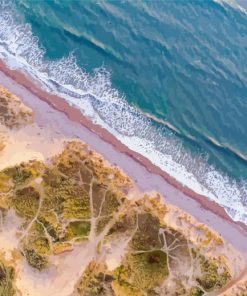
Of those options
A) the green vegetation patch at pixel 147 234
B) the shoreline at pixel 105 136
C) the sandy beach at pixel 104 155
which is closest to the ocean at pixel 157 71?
the shoreline at pixel 105 136

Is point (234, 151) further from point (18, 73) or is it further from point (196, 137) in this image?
point (18, 73)

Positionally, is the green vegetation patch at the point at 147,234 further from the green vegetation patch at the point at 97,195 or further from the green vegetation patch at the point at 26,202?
the green vegetation patch at the point at 26,202

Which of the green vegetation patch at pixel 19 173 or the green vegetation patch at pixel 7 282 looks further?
the green vegetation patch at pixel 19 173

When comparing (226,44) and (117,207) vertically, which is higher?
(226,44)

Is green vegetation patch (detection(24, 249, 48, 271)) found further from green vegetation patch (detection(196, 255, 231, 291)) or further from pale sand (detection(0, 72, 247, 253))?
green vegetation patch (detection(196, 255, 231, 291))

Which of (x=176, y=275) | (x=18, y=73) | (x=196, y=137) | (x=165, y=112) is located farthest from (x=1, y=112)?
(x=176, y=275)

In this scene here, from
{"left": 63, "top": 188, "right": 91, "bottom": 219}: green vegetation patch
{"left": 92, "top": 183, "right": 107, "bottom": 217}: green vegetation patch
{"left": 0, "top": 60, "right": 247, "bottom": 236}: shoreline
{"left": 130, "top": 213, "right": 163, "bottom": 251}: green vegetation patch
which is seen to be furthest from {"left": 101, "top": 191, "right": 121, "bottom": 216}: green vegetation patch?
{"left": 0, "top": 60, "right": 247, "bottom": 236}: shoreline
